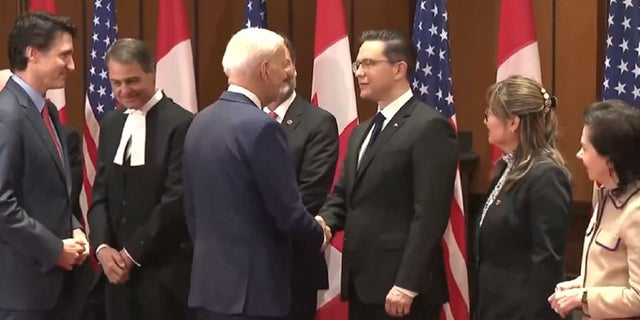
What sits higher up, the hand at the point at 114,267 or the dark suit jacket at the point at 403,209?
the dark suit jacket at the point at 403,209

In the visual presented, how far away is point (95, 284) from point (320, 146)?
42.7 inches

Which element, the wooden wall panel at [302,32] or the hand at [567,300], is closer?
the hand at [567,300]

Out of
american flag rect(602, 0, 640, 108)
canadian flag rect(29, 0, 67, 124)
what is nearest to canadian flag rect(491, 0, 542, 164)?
american flag rect(602, 0, 640, 108)

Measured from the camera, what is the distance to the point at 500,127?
10.1ft

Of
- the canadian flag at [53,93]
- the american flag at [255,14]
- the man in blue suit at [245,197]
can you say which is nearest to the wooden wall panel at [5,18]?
the canadian flag at [53,93]

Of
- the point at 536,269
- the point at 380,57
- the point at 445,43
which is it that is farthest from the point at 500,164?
the point at 445,43

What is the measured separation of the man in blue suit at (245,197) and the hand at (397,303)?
1.36ft

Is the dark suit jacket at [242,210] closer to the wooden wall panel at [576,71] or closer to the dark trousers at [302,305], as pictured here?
the dark trousers at [302,305]

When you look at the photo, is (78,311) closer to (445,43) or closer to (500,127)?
(500,127)

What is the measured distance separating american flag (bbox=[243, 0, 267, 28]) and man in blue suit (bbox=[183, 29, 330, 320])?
1526 mm

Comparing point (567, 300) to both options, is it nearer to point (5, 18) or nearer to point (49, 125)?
point (49, 125)

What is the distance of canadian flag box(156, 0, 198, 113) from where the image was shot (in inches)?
177

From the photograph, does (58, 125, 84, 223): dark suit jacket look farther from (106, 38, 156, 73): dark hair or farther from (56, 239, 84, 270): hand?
(56, 239, 84, 270): hand

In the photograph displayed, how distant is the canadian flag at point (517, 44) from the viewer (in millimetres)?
4164
